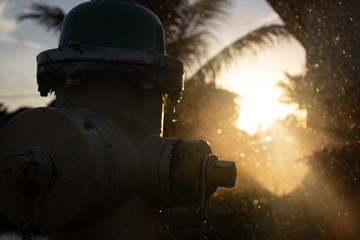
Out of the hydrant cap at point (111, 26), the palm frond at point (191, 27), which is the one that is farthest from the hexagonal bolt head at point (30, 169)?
the palm frond at point (191, 27)

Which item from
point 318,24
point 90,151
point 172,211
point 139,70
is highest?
point 139,70

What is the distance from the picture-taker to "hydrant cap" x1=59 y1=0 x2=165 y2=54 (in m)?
1.65

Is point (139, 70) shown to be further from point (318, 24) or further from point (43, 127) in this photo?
point (318, 24)

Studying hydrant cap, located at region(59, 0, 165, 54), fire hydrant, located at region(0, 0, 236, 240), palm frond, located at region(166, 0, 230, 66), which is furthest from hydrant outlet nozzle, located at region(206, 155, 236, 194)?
palm frond, located at region(166, 0, 230, 66)

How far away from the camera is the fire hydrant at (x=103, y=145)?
143 cm

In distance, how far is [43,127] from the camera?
1.50 meters

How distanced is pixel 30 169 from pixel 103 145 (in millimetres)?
254

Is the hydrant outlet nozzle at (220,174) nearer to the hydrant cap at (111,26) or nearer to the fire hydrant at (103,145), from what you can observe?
the fire hydrant at (103,145)

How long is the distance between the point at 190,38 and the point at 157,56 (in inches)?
235

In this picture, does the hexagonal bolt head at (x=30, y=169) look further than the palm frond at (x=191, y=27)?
No

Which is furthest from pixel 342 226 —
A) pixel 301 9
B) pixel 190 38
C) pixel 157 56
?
pixel 190 38

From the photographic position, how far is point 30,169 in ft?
4.51

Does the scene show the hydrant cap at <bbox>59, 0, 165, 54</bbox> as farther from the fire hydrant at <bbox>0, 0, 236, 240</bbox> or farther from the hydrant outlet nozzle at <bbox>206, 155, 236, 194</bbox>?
the hydrant outlet nozzle at <bbox>206, 155, 236, 194</bbox>

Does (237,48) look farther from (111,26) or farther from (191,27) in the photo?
(111,26)
